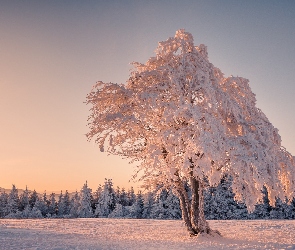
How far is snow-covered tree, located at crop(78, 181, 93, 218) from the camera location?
89.3m

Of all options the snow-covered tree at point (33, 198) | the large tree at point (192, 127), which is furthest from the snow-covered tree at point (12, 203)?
the large tree at point (192, 127)

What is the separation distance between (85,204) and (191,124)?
7694cm

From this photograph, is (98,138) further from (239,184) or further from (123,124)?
(239,184)

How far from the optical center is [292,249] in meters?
15.0

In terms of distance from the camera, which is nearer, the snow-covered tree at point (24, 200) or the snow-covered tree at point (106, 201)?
the snow-covered tree at point (106, 201)

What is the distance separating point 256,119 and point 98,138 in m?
9.45

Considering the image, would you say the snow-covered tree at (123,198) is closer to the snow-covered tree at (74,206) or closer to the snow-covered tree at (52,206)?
the snow-covered tree at (74,206)

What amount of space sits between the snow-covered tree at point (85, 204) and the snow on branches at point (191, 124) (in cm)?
7168

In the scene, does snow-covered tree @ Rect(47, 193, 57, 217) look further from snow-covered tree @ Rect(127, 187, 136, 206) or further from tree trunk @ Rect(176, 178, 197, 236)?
tree trunk @ Rect(176, 178, 197, 236)

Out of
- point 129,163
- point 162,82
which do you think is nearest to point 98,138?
point 129,163

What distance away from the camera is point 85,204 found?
297 feet

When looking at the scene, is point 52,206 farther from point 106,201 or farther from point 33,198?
point 106,201

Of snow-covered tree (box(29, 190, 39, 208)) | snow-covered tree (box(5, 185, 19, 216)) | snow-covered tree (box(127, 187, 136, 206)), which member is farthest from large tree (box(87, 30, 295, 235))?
snow-covered tree (box(29, 190, 39, 208))

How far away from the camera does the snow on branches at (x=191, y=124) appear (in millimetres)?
17438
